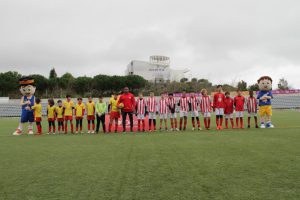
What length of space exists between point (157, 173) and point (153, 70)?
9235 cm

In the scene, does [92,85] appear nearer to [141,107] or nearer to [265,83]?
[141,107]

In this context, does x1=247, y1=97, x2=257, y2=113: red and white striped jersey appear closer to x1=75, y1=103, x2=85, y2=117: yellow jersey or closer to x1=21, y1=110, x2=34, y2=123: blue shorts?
x1=75, y1=103, x2=85, y2=117: yellow jersey

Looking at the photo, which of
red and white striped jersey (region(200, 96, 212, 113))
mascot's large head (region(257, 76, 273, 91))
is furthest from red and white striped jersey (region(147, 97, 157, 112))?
mascot's large head (region(257, 76, 273, 91))

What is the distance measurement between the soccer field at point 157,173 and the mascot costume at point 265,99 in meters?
5.50

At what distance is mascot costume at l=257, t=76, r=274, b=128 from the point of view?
1212cm

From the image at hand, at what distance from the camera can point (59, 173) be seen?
15.6 feet

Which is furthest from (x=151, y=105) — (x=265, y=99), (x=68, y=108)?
(x=265, y=99)

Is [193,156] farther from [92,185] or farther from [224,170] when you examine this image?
[92,185]

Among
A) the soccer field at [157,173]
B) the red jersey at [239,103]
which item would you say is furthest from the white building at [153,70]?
the soccer field at [157,173]

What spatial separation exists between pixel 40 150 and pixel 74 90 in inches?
2091

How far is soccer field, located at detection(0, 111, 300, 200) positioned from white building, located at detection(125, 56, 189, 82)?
8551 cm

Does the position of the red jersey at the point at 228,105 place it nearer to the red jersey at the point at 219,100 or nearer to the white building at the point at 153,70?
the red jersey at the point at 219,100

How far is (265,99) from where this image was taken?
1222 centimetres

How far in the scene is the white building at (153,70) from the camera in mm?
94375
